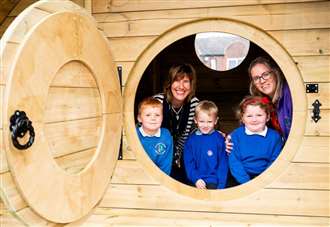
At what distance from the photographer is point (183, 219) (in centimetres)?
156

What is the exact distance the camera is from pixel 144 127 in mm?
1675

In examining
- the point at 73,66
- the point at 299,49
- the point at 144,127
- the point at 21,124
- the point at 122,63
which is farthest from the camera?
the point at 144,127

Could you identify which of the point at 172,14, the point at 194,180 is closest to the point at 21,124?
the point at 172,14

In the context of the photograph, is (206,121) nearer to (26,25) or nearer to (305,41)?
(305,41)

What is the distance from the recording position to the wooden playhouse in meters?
1.11

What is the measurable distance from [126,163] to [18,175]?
23.9 inches

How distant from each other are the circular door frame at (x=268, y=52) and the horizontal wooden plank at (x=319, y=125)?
0.7 inches

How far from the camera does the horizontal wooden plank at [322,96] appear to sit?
1.43 m

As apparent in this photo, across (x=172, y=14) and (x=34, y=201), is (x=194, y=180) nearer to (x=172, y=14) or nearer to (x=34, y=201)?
(x=172, y=14)

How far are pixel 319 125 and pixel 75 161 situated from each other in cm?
81

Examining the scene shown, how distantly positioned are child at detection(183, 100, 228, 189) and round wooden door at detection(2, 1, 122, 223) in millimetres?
351

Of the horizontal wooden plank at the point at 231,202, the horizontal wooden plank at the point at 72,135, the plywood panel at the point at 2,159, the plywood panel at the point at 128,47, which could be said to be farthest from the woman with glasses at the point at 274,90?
the plywood panel at the point at 2,159

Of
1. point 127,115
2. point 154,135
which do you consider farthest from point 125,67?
point 154,135

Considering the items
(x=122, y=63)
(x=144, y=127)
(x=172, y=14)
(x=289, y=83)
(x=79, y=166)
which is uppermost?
(x=172, y=14)
